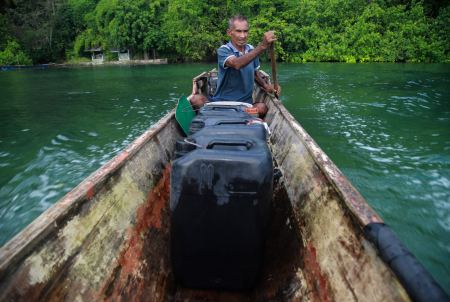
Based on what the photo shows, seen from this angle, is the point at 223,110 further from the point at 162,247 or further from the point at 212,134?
the point at 162,247

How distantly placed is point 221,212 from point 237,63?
1979 millimetres

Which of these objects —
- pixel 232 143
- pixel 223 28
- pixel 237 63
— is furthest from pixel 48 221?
pixel 223 28

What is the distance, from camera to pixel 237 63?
291cm

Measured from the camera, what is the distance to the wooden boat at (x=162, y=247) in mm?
1009

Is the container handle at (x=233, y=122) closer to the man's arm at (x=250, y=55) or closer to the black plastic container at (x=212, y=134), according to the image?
the black plastic container at (x=212, y=134)

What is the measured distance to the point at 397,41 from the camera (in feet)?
73.2

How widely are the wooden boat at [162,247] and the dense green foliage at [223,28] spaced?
25567 millimetres

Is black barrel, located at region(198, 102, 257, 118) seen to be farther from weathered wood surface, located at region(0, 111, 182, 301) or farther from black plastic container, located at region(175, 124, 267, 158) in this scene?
weathered wood surface, located at region(0, 111, 182, 301)

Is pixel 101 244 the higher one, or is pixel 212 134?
pixel 212 134

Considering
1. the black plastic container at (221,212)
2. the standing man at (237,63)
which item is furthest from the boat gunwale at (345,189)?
the standing man at (237,63)

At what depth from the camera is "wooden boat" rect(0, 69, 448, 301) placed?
3.31ft

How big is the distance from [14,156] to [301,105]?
7.03 metres

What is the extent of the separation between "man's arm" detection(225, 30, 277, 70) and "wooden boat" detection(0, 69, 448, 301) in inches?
47.3

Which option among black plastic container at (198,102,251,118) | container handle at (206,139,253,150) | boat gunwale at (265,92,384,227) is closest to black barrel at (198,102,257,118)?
black plastic container at (198,102,251,118)
